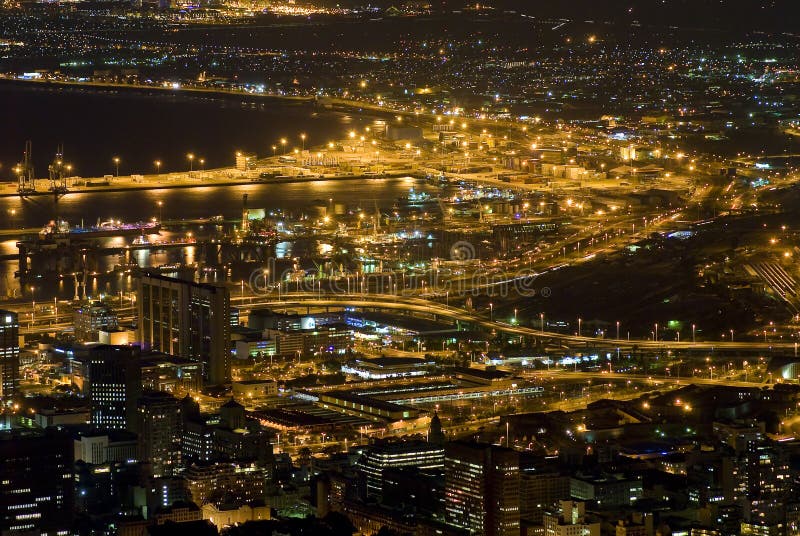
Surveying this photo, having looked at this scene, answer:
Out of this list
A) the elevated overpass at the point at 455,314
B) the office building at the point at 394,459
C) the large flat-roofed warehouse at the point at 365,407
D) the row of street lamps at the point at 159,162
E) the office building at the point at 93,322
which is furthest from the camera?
the row of street lamps at the point at 159,162

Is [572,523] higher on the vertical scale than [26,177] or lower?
lower

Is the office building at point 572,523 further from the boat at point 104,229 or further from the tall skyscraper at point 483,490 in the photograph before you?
the boat at point 104,229

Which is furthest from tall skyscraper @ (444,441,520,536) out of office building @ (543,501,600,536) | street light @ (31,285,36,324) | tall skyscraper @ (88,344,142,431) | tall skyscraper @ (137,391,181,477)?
street light @ (31,285,36,324)

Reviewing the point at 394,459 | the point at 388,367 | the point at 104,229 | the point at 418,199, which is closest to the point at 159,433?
the point at 394,459

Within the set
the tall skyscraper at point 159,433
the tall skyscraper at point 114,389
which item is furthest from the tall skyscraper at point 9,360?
the tall skyscraper at point 159,433

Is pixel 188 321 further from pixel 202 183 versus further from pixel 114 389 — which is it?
pixel 202 183

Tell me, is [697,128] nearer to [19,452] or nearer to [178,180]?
[178,180]

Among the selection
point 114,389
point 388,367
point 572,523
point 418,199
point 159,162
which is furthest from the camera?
point 159,162
